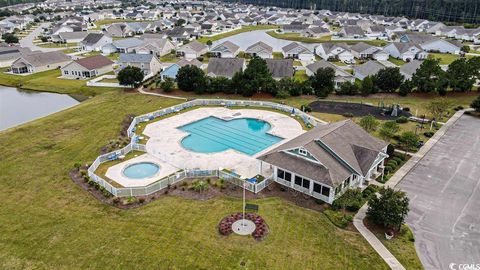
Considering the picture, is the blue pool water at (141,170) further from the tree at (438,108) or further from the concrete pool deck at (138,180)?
the tree at (438,108)

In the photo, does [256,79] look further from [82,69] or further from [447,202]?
[82,69]

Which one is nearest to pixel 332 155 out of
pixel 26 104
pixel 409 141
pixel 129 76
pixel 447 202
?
pixel 447 202

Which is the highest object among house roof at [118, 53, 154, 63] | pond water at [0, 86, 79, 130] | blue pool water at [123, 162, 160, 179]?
house roof at [118, 53, 154, 63]

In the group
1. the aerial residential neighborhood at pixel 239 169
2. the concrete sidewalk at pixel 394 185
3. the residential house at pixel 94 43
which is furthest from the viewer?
the residential house at pixel 94 43

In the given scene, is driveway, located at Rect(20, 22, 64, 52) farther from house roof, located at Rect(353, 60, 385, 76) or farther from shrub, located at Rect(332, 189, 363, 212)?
shrub, located at Rect(332, 189, 363, 212)

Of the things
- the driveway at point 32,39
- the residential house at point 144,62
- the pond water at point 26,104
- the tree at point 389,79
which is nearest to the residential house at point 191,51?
the residential house at point 144,62

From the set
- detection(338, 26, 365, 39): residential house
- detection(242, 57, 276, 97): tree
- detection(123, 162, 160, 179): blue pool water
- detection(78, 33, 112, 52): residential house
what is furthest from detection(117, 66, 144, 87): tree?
detection(338, 26, 365, 39): residential house
